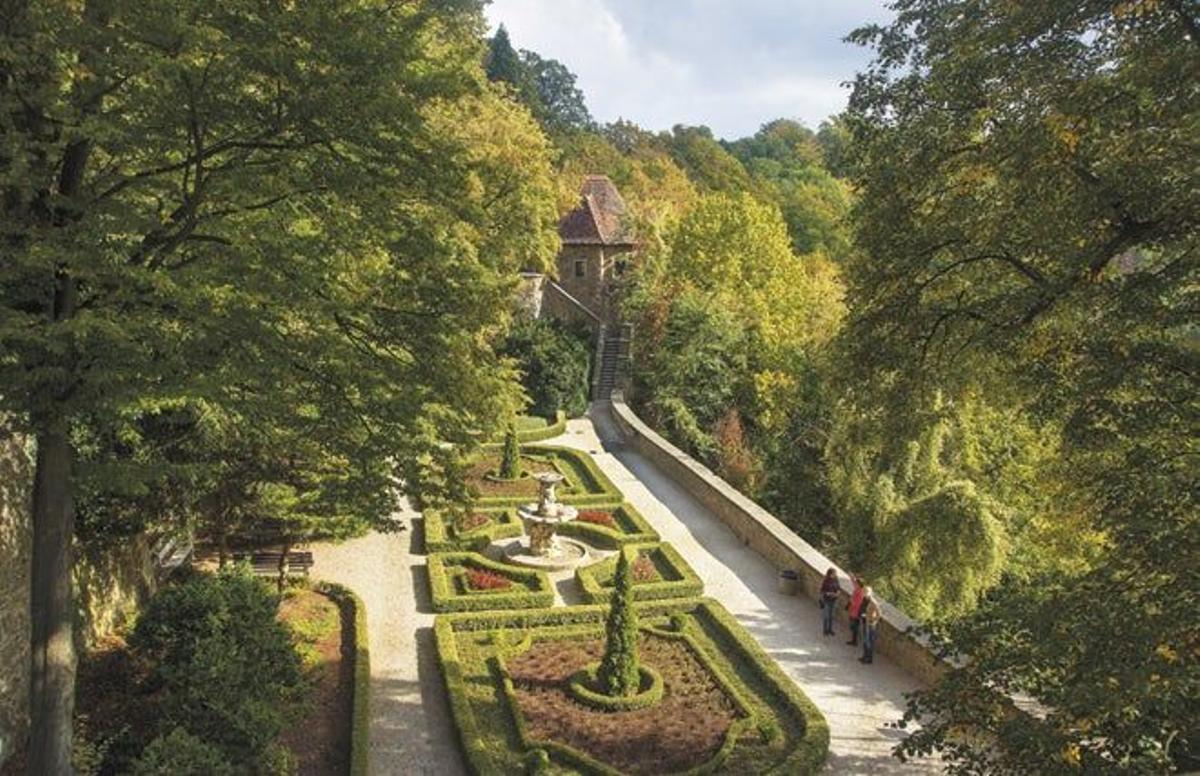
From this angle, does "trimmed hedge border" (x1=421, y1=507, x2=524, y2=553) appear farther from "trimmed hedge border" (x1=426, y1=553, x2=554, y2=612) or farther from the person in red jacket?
the person in red jacket

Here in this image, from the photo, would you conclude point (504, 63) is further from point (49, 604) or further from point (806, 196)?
point (49, 604)

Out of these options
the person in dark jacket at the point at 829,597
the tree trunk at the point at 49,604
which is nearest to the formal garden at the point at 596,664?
the person in dark jacket at the point at 829,597

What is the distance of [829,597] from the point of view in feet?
52.2

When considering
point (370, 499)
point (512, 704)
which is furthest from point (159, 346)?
point (512, 704)

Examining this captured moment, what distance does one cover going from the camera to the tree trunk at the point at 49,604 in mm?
8797

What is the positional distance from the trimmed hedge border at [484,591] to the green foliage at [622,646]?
12.0 feet

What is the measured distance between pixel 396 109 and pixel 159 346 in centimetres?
298

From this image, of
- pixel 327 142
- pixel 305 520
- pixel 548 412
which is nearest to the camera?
pixel 327 142

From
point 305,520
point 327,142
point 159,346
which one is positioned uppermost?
point 327,142

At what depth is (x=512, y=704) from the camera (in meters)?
12.9

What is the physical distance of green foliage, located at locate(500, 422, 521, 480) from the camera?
2494 centimetres

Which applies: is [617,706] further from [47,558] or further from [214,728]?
[47,558]

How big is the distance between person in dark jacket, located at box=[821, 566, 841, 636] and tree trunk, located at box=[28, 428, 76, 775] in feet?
38.2

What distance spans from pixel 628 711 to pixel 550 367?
21909 millimetres
